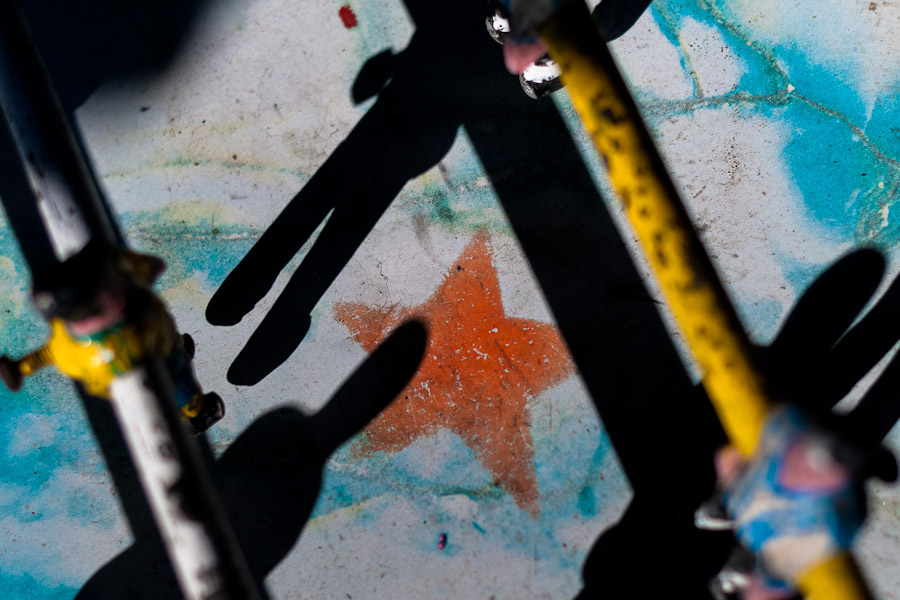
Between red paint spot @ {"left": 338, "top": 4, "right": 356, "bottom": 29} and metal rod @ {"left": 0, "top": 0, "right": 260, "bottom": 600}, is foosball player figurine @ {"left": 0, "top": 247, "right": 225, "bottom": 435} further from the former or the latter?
red paint spot @ {"left": 338, "top": 4, "right": 356, "bottom": 29}

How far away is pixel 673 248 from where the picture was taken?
66.1 inches

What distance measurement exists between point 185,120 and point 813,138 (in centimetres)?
276

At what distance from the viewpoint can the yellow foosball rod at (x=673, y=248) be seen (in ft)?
5.06

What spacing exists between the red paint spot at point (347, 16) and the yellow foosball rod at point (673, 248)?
117 cm

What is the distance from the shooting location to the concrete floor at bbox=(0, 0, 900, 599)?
241 cm

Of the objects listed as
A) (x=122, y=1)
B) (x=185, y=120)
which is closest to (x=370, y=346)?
(x=185, y=120)

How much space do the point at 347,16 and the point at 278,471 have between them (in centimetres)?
205

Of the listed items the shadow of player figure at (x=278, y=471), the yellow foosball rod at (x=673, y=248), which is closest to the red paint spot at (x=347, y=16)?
the yellow foosball rod at (x=673, y=248)

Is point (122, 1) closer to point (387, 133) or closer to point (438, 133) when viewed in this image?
point (387, 133)

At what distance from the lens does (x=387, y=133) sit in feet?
8.68

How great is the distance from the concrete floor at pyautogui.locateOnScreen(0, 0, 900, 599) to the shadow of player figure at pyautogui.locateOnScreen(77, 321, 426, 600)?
0.04 ft

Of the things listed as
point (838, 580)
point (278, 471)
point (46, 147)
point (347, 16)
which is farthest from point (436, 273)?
point (838, 580)

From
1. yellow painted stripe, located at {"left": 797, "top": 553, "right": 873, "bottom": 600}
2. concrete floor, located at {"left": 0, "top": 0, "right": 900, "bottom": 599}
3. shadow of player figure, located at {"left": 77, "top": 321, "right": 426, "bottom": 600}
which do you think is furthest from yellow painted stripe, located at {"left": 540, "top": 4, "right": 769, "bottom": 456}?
shadow of player figure, located at {"left": 77, "top": 321, "right": 426, "bottom": 600}

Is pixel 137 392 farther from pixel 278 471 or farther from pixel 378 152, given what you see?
pixel 378 152
